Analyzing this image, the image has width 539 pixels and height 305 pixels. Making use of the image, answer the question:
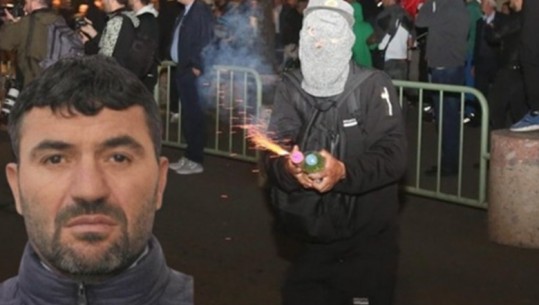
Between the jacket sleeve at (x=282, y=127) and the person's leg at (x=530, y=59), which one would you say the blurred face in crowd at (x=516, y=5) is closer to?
the person's leg at (x=530, y=59)

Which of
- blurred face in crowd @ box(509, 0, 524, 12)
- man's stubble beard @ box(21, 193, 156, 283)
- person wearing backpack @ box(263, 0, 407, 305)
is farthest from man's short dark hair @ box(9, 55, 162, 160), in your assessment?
blurred face in crowd @ box(509, 0, 524, 12)

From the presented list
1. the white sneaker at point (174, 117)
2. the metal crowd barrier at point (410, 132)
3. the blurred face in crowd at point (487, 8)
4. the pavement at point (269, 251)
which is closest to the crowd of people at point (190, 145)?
the metal crowd barrier at point (410, 132)

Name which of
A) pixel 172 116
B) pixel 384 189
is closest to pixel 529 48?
pixel 384 189

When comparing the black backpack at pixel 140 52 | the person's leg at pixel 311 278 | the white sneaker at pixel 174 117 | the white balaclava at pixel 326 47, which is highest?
the white balaclava at pixel 326 47

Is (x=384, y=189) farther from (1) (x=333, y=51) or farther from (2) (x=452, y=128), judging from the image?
(2) (x=452, y=128)

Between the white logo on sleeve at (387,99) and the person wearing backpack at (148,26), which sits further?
the person wearing backpack at (148,26)

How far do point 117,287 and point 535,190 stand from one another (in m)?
7.18

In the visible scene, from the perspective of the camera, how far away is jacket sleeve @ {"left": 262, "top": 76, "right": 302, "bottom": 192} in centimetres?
499

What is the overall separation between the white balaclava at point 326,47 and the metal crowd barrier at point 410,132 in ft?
17.1

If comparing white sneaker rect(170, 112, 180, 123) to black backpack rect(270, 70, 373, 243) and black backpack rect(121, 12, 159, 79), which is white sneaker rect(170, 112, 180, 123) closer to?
black backpack rect(121, 12, 159, 79)

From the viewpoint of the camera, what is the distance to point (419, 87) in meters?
10.9

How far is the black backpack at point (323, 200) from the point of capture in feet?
16.4

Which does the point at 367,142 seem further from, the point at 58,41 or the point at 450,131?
the point at 58,41

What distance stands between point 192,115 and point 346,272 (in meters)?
7.19
